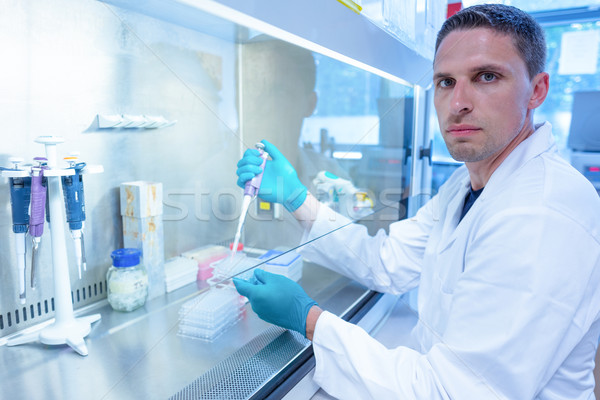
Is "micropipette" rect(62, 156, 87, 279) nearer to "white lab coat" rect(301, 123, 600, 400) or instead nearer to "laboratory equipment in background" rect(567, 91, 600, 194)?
"white lab coat" rect(301, 123, 600, 400)

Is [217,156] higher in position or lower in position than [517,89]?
lower

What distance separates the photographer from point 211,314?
0.94 meters

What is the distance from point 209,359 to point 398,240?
0.82m

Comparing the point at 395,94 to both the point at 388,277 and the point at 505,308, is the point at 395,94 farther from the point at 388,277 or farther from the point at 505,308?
the point at 505,308

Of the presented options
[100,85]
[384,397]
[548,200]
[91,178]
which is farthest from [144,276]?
[548,200]

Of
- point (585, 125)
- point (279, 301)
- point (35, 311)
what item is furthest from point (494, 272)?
point (585, 125)

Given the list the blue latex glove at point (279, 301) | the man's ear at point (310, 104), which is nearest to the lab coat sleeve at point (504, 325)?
the blue latex glove at point (279, 301)

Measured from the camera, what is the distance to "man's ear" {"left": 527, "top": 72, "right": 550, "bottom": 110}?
0.98 metres

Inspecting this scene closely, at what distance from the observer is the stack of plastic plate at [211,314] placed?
93 cm

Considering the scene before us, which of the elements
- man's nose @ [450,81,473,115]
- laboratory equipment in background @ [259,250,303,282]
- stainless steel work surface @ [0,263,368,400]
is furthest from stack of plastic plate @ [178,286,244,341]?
man's nose @ [450,81,473,115]

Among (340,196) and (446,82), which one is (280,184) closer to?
(340,196)

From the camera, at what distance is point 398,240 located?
4.69 feet

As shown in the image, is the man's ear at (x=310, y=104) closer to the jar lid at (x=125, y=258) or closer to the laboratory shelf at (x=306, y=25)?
the laboratory shelf at (x=306, y=25)

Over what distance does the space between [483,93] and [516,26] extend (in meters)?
0.17
